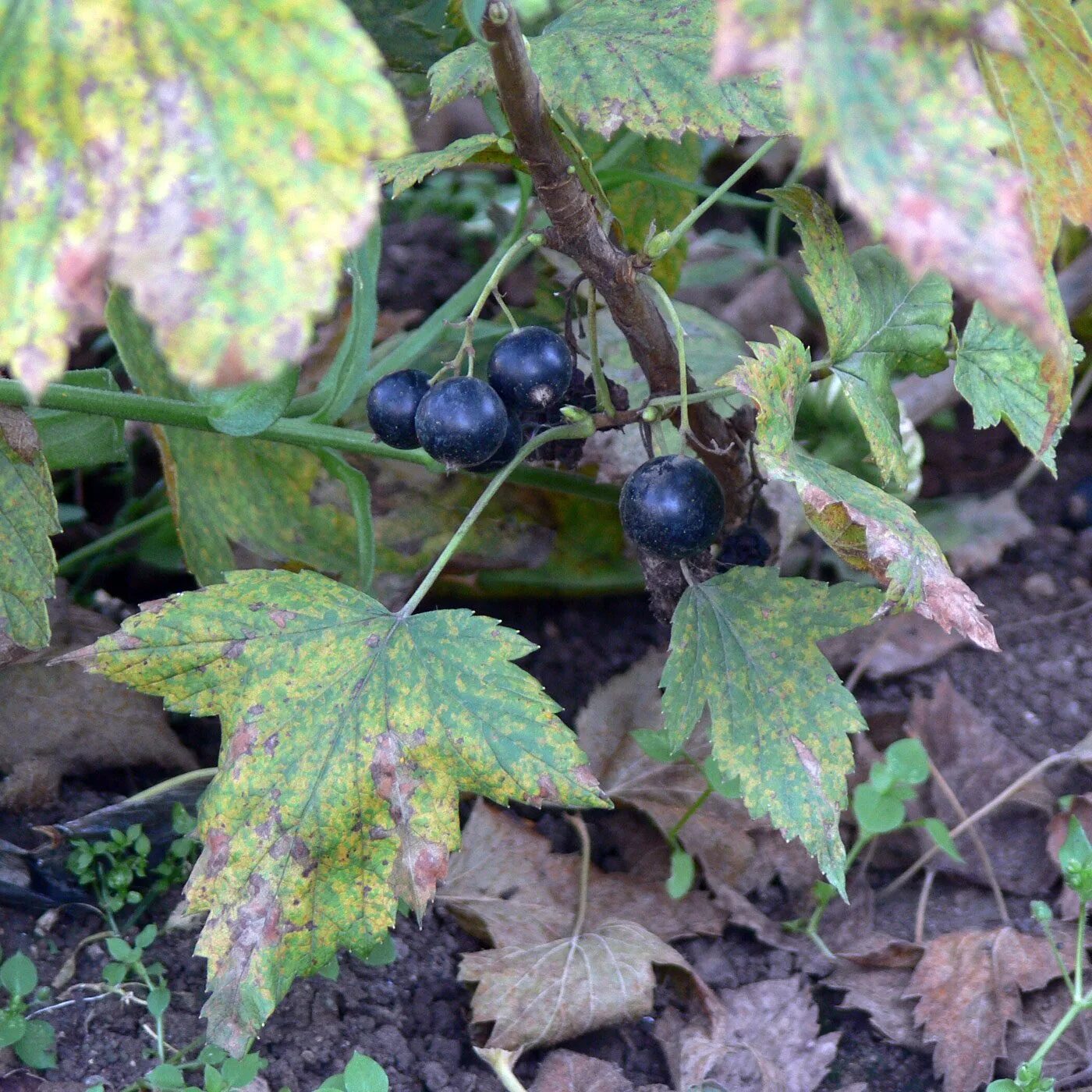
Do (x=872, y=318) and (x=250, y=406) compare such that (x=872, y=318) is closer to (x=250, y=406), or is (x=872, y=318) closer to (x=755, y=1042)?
(x=250, y=406)

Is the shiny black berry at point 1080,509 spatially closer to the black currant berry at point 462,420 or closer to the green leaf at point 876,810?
the green leaf at point 876,810

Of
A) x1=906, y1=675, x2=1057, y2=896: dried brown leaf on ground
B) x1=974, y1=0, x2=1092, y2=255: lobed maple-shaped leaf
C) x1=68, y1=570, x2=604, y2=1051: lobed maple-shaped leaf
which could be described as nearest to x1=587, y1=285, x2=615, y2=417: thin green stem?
x1=68, y1=570, x2=604, y2=1051: lobed maple-shaped leaf

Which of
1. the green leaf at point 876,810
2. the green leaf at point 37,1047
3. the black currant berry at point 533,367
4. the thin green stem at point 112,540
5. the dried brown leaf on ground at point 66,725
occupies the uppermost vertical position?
the black currant berry at point 533,367

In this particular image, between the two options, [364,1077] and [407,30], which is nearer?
[364,1077]

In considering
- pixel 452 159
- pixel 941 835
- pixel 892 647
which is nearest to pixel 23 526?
pixel 452 159

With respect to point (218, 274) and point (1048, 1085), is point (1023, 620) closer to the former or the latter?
point (1048, 1085)

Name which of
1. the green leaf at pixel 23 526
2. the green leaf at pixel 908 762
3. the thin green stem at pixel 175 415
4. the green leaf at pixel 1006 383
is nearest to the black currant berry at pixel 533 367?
the thin green stem at pixel 175 415
